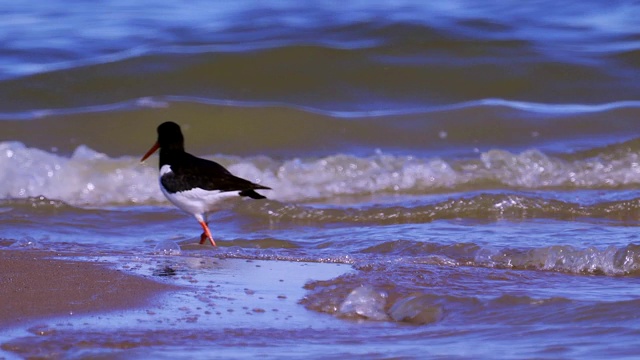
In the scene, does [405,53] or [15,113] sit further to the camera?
[405,53]

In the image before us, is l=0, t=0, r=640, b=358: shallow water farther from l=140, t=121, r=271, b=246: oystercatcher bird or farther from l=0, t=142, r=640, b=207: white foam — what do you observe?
l=140, t=121, r=271, b=246: oystercatcher bird

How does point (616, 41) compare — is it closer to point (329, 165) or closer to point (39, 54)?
point (329, 165)

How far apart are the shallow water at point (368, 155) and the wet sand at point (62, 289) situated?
32 cm

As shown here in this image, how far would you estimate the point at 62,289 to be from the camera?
4.82 meters

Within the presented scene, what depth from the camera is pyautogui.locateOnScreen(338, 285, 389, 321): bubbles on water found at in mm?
4617

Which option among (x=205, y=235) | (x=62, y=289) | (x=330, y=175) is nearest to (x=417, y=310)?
(x=62, y=289)

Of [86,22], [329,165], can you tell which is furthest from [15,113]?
[329,165]

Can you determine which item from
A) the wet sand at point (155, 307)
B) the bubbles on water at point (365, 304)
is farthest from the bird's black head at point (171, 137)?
the bubbles on water at point (365, 304)

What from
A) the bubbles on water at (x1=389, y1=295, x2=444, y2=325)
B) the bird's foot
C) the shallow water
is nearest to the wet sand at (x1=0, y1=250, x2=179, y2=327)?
the shallow water

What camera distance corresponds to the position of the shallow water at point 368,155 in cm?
463

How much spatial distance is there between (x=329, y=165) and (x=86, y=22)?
222 inches

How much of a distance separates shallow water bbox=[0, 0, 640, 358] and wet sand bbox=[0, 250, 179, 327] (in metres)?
0.32

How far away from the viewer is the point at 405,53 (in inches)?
498

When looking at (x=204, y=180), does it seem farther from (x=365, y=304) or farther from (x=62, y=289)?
(x=365, y=304)
